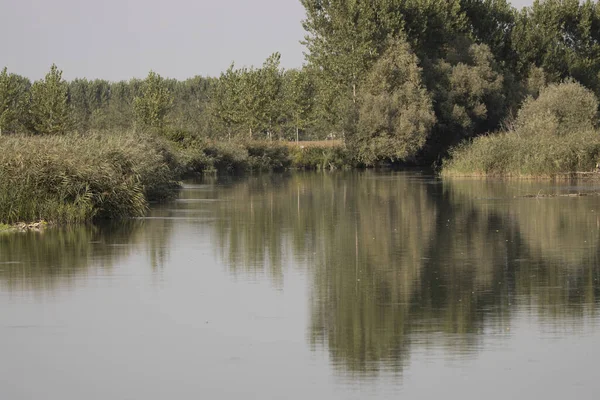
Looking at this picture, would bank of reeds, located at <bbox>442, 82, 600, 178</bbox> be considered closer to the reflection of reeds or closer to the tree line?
the tree line

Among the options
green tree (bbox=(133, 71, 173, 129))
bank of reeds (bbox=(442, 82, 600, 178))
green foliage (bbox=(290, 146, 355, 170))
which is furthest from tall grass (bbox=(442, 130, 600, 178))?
green tree (bbox=(133, 71, 173, 129))

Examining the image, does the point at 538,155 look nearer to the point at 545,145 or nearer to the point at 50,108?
the point at 545,145

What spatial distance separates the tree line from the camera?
217 feet

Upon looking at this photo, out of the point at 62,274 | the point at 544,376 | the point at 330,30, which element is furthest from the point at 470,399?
the point at 330,30

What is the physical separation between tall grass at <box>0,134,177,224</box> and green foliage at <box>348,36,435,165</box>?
3738cm

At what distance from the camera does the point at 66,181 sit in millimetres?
25188

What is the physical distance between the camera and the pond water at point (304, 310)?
984cm

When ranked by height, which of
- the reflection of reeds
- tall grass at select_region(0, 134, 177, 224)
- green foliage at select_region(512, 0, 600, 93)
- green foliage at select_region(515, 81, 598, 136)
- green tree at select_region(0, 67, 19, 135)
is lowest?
the reflection of reeds

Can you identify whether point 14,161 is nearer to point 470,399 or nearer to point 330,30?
point 470,399

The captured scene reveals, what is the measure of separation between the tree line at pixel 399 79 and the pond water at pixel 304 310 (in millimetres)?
37958

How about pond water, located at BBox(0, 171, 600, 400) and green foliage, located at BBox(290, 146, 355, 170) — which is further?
green foliage, located at BBox(290, 146, 355, 170)

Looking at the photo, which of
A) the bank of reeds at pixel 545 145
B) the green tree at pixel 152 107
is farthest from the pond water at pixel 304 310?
the green tree at pixel 152 107

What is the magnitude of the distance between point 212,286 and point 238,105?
69294mm

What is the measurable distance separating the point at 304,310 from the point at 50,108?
67.3 metres
